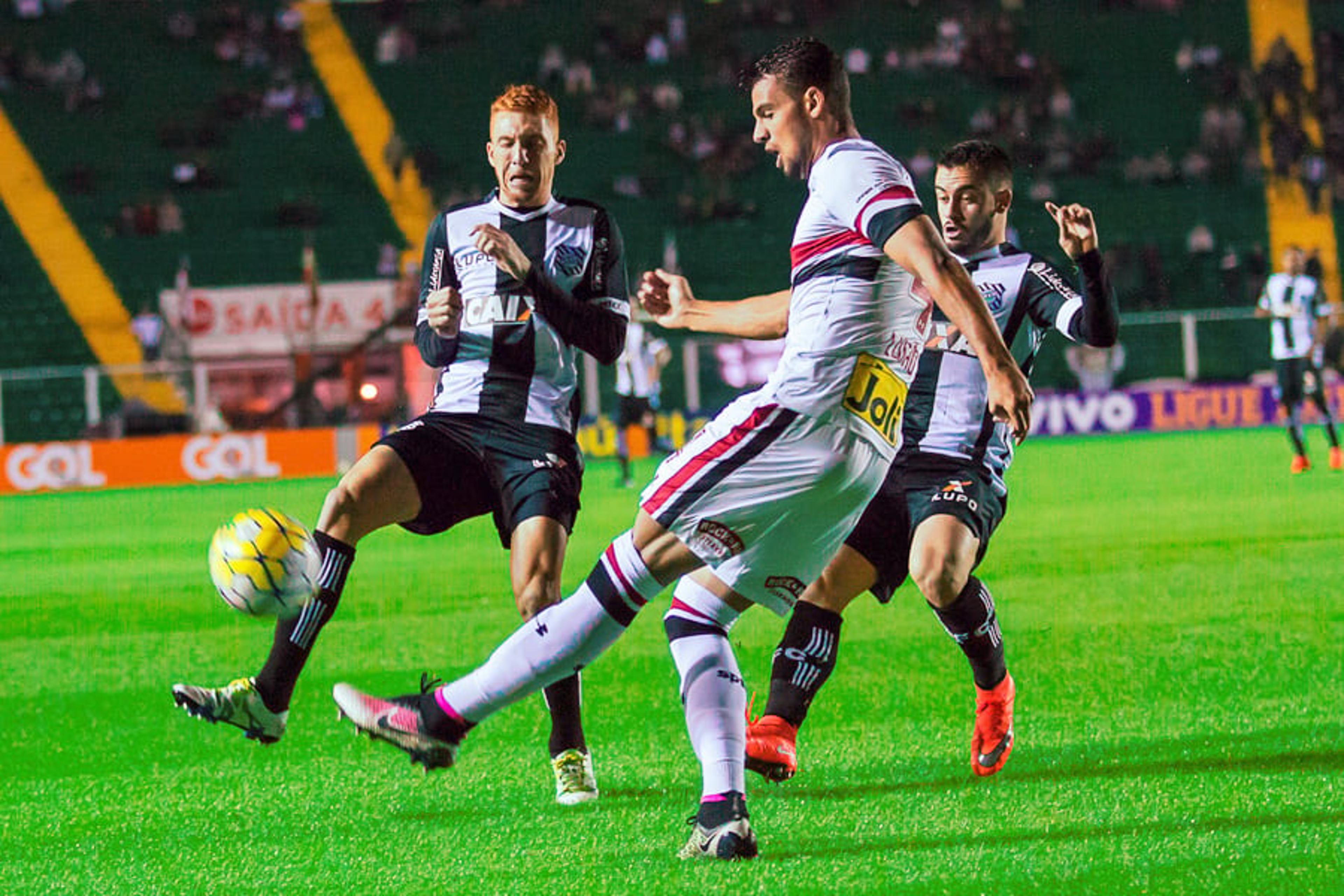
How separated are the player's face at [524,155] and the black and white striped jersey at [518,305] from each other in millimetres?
66

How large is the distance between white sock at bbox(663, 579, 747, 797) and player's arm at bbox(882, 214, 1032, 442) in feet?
2.78

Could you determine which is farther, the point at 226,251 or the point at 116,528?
the point at 226,251

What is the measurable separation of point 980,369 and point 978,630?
881mm

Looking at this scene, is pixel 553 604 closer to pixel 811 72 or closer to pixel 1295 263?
pixel 811 72

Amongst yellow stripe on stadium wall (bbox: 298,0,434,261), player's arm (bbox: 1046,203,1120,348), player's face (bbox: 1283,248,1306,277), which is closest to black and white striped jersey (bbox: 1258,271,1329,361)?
player's face (bbox: 1283,248,1306,277)

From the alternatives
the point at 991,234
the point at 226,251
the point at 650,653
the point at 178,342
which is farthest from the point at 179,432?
the point at 991,234

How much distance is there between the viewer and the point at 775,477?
4.00 m

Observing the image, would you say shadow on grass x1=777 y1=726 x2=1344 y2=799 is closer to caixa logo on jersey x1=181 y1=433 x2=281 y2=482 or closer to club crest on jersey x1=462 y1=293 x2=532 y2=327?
club crest on jersey x1=462 y1=293 x2=532 y2=327

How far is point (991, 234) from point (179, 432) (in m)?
19.1

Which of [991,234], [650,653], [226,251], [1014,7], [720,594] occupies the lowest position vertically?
[650,653]

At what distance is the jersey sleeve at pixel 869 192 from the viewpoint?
12.7ft

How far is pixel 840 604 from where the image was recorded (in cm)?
525

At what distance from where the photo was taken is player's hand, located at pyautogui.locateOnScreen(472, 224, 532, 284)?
186 inches

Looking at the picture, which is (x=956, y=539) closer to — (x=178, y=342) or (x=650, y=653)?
(x=650, y=653)
